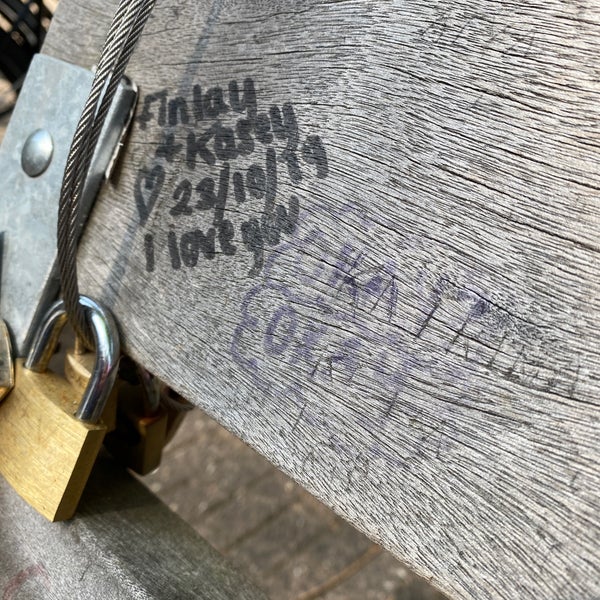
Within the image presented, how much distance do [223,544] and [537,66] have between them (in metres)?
1.91

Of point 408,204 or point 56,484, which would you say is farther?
point 56,484

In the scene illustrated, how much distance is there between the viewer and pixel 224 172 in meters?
0.81

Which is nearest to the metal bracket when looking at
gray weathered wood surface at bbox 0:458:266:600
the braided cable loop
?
Result: the braided cable loop

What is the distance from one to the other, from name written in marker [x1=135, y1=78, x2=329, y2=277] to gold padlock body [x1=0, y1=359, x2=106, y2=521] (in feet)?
0.68

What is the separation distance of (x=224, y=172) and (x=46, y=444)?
1.30ft

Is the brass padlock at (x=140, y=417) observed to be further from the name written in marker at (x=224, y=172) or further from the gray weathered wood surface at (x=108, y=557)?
the name written in marker at (x=224, y=172)

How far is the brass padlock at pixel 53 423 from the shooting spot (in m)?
0.83

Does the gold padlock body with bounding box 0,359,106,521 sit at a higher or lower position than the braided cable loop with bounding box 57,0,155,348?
lower

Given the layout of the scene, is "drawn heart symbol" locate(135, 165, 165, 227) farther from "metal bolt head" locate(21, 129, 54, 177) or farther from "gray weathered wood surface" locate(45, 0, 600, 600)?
"metal bolt head" locate(21, 129, 54, 177)

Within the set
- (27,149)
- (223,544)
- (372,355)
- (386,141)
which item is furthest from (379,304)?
(223,544)

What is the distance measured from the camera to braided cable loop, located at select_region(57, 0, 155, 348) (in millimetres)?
791

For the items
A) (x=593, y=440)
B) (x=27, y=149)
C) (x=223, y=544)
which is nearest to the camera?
(x=593, y=440)

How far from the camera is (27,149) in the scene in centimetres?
96

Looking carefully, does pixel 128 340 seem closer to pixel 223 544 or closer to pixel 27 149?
pixel 27 149
